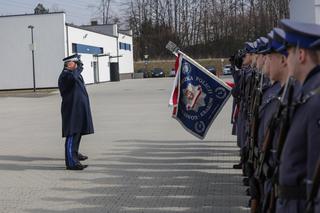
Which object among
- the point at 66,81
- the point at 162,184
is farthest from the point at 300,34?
the point at 66,81

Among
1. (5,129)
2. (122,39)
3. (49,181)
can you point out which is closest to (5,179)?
(49,181)

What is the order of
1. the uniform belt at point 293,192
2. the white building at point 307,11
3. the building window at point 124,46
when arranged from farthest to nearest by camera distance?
the building window at point 124,46, the white building at point 307,11, the uniform belt at point 293,192

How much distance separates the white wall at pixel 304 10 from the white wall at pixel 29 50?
39876 mm

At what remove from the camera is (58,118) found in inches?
812

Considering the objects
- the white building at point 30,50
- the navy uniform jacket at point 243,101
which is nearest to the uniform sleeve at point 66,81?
A: the navy uniform jacket at point 243,101

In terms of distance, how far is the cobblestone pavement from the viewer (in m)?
7.24

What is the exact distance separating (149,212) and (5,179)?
337 cm

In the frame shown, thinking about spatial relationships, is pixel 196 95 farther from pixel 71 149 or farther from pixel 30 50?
pixel 30 50

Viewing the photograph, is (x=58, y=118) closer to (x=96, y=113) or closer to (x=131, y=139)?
(x=96, y=113)

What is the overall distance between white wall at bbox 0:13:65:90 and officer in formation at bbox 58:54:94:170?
134 ft

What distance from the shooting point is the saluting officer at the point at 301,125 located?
107 inches

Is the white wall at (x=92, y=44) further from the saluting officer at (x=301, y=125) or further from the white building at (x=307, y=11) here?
the saluting officer at (x=301, y=125)

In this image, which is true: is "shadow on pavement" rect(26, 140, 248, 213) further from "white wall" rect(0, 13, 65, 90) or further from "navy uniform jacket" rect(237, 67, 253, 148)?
"white wall" rect(0, 13, 65, 90)

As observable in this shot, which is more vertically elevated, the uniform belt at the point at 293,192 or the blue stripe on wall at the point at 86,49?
the blue stripe on wall at the point at 86,49
